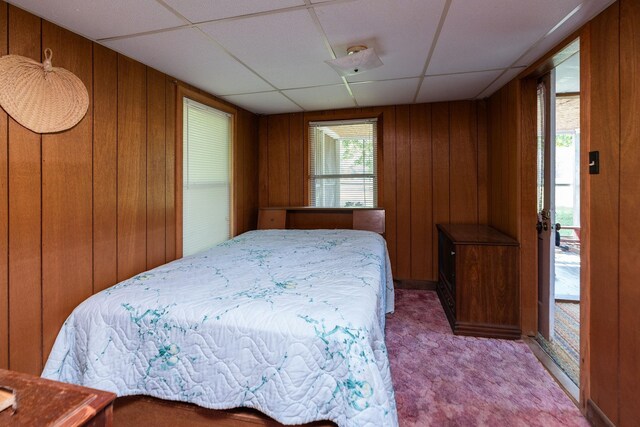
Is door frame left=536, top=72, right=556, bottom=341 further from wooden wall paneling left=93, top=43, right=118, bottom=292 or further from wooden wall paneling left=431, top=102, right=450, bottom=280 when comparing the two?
wooden wall paneling left=93, top=43, right=118, bottom=292

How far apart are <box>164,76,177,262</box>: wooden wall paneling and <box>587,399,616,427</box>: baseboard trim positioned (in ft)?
9.41

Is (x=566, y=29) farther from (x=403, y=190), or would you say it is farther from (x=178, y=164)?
(x=178, y=164)

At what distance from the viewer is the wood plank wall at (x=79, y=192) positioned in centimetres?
156

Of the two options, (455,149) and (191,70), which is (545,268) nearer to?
(455,149)

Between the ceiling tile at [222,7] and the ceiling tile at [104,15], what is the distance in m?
0.09

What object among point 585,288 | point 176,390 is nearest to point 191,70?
point 176,390

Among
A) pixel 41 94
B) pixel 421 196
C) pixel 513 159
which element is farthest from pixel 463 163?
pixel 41 94

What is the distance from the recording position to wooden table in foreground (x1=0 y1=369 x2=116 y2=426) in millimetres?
732

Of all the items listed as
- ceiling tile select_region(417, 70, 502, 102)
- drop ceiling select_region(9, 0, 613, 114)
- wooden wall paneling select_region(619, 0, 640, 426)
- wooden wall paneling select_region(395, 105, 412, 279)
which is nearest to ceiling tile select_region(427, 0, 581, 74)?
drop ceiling select_region(9, 0, 613, 114)

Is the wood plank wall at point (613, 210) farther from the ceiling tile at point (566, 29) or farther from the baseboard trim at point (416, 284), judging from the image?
the baseboard trim at point (416, 284)

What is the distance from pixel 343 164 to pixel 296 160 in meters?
0.59

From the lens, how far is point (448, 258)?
3.04m

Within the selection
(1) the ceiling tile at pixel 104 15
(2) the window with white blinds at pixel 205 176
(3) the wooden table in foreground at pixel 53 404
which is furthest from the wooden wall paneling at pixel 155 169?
(3) the wooden table in foreground at pixel 53 404

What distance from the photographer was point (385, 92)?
3162mm
